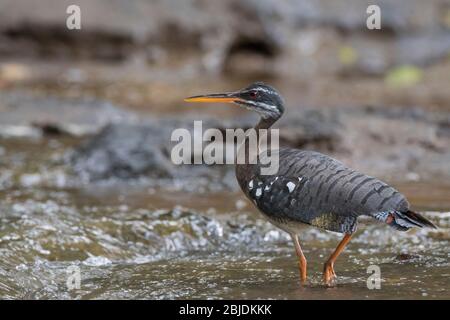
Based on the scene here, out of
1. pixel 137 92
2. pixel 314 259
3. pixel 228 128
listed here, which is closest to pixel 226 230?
pixel 314 259

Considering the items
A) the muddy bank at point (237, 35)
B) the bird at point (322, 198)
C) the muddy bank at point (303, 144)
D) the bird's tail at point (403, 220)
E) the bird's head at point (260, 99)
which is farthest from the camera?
the muddy bank at point (237, 35)

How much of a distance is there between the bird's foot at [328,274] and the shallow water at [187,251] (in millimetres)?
97

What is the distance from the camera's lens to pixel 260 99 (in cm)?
716

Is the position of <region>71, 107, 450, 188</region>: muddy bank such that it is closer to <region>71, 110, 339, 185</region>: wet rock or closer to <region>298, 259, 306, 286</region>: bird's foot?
<region>71, 110, 339, 185</region>: wet rock

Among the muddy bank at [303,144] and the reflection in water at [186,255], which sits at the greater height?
the muddy bank at [303,144]

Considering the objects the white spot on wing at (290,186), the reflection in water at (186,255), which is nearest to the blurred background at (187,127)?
the reflection in water at (186,255)

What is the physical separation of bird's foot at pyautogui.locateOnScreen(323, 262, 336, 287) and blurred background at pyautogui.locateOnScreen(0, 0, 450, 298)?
0.36 feet

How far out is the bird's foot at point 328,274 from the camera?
624 cm

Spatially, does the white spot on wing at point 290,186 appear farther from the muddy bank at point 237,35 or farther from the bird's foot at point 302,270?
the muddy bank at point 237,35

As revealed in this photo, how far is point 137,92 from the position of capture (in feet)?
55.0

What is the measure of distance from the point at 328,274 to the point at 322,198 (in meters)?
A: 0.61

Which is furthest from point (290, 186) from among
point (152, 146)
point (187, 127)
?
point (187, 127)

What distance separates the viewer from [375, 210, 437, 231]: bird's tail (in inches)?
223

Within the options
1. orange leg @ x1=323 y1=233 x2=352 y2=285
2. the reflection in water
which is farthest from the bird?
the reflection in water
